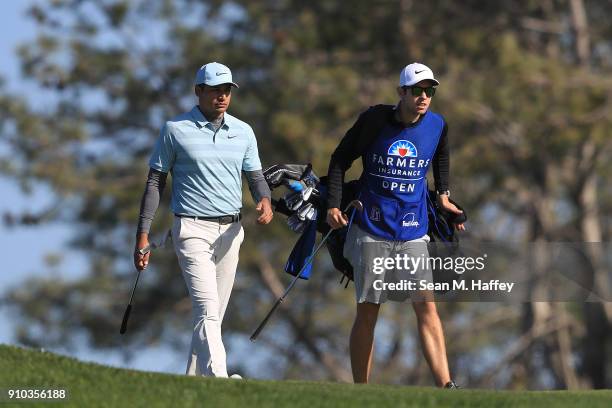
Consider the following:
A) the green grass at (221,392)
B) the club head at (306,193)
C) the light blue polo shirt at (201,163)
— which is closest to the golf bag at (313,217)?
the club head at (306,193)

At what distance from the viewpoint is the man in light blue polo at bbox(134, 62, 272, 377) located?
9.22 meters

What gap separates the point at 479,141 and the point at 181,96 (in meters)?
A: 6.27

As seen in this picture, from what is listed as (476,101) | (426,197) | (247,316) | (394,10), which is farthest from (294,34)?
(426,197)

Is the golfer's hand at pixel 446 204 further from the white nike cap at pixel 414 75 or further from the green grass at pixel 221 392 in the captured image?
the green grass at pixel 221 392

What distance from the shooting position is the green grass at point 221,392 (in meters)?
8.14

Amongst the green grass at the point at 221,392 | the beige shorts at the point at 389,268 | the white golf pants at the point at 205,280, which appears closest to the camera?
the green grass at the point at 221,392

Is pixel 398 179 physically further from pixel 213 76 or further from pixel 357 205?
pixel 213 76

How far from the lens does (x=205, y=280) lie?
9.22 meters

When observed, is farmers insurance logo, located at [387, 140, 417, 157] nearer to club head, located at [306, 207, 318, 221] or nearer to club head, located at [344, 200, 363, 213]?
club head, located at [344, 200, 363, 213]

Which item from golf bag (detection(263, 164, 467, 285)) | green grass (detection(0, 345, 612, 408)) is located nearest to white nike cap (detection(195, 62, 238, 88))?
golf bag (detection(263, 164, 467, 285))

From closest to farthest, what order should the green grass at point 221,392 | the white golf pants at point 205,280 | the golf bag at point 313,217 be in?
the green grass at point 221,392 → the white golf pants at point 205,280 → the golf bag at point 313,217

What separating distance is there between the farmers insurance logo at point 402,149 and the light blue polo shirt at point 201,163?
0.89 m

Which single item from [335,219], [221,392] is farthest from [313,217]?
[221,392]

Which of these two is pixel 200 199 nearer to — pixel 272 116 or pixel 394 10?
pixel 272 116
